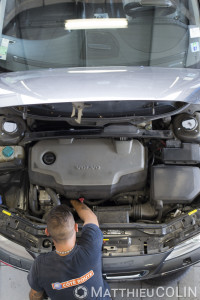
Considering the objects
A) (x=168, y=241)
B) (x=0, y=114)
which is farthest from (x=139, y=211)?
(x=0, y=114)

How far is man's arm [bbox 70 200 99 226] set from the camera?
85.6 inches

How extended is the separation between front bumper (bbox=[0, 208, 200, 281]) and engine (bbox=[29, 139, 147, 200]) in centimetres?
27

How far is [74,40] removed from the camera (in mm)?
2248

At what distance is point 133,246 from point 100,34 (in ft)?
4.18

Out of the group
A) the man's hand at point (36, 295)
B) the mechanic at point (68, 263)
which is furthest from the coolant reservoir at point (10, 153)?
the man's hand at point (36, 295)

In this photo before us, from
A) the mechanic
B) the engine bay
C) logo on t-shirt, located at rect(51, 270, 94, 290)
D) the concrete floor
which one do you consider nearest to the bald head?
the mechanic

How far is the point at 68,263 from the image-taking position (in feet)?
6.29

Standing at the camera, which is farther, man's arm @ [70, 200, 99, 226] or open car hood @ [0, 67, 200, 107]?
man's arm @ [70, 200, 99, 226]

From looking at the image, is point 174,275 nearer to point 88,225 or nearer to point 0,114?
point 88,225

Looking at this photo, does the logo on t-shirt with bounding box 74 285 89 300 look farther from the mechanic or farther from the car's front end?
the car's front end

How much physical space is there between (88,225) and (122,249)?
0.86 feet

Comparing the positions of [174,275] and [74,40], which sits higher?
[74,40]

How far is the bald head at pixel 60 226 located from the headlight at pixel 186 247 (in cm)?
64

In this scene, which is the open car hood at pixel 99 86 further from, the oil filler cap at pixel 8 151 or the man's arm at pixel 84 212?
the man's arm at pixel 84 212
